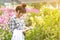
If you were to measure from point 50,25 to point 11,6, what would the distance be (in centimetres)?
47

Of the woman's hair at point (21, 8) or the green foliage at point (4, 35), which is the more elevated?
the woman's hair at point (21, 8)

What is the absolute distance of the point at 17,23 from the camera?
2.26 m


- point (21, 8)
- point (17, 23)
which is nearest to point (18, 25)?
point (17, 23)

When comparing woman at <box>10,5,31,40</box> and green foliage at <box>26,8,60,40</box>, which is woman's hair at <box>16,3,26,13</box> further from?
green foliage at <box>26,8,60,40</box>

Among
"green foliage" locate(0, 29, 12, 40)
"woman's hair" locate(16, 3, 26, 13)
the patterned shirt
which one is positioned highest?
"woman's hair" locate(16, 3, 26, 13)

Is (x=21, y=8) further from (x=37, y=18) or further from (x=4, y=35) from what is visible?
(x=4, y=35)

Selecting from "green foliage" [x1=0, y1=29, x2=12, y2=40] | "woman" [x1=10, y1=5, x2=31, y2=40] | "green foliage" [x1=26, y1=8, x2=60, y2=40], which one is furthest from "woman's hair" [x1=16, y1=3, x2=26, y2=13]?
"green foliage" [x1=0, y1=29, x2=12, y2=40]

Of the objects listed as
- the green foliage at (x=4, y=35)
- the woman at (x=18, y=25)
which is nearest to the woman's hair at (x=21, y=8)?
the woman at (x=18, y=25)

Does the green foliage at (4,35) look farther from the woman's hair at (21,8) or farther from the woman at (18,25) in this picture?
the woman's hair at (21,8)

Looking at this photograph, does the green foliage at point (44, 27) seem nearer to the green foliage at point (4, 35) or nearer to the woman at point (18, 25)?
the woman at point (18, 25)

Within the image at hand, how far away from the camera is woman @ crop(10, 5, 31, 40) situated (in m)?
2.25

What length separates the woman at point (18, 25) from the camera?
2254mm

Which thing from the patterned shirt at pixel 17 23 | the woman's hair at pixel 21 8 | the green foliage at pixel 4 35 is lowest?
the green foliage at pixel 4 35

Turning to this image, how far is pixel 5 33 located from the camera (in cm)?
228
